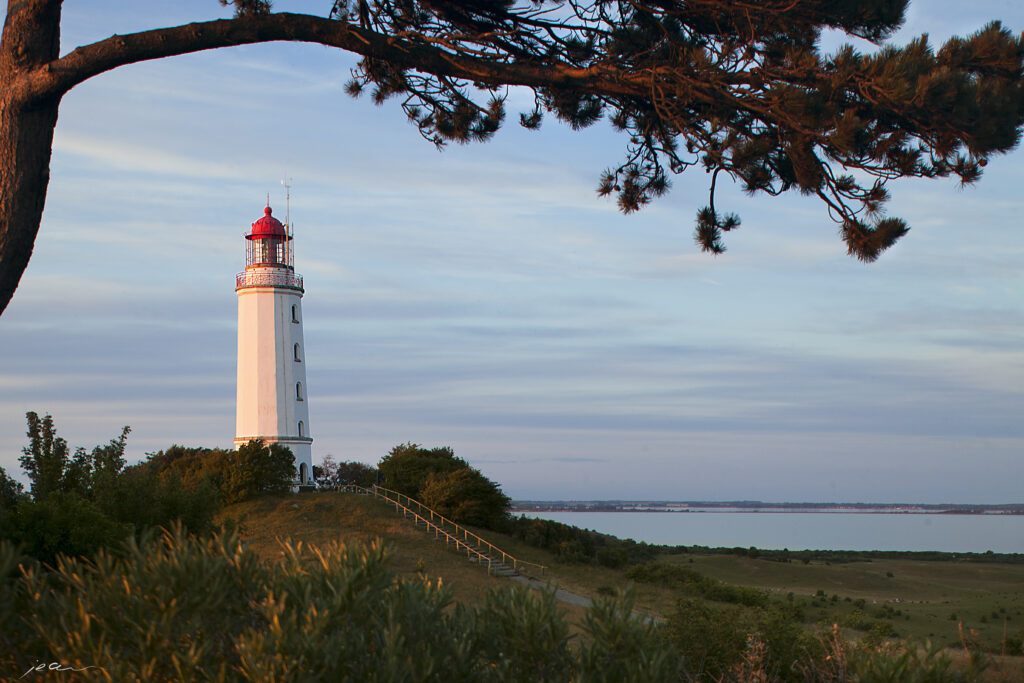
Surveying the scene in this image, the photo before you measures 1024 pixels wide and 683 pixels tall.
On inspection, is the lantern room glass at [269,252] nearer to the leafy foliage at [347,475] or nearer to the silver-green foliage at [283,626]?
the leafy foliage at [347,475]

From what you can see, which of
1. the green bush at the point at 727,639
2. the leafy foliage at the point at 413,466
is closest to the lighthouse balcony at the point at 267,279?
the leafy foliage at the point at 413,466

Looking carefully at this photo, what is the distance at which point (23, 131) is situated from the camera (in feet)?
27.9

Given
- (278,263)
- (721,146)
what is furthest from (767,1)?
(278,263)

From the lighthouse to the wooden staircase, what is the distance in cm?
512

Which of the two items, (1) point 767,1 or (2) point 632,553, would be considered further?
(2) point 632,553

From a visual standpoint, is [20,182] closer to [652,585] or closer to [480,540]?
[480,540]

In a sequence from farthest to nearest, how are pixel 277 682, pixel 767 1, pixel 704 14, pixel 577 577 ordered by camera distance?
pixel 577 577 → pixel 704 14 → pixel 767 1 → pixel 277 682

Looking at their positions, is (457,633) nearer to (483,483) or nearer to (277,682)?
(277,682)

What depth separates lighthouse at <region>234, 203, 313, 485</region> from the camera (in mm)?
44125

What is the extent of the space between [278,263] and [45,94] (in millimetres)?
37678

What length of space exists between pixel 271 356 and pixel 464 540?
14.6 meters

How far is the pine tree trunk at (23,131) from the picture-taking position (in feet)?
27.1

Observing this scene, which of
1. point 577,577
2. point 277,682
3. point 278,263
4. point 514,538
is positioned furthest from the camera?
point 278,263

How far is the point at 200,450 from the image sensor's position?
46.2 metres
